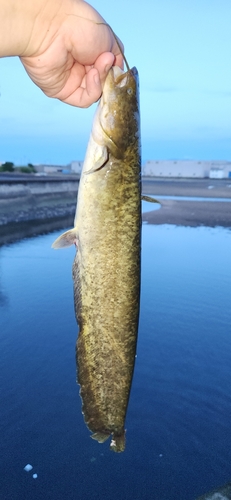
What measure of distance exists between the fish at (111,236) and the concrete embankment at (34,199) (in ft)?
60.7

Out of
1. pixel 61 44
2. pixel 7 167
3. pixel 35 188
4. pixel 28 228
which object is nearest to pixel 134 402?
pixel 61 44

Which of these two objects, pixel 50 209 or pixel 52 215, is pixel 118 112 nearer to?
pixel 52 215

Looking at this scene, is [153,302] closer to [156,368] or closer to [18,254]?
[156,368]

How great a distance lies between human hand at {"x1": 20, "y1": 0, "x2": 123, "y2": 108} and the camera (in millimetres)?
2039

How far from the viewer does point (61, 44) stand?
7.11 feet

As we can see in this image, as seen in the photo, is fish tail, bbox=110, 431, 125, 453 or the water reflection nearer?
fish tail, bbox=110, 431, 125, 453

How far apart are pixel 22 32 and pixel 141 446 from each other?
4.38 m

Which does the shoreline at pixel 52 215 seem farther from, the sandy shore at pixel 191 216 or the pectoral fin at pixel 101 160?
the pectoral fin at pixel 101 160

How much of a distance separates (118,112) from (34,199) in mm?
23946

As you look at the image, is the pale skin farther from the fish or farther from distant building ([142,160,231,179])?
distant building ([142,160,231,179])

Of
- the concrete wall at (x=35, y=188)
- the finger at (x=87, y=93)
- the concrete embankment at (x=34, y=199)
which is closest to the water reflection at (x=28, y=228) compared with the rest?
the concrete embankment at (x=34, y=199)

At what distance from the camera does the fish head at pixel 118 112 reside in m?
2.31

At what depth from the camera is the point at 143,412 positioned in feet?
17.1

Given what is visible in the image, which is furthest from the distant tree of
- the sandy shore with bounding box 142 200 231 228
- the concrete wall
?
the sandy shore with bounding box 142 200 231 228
